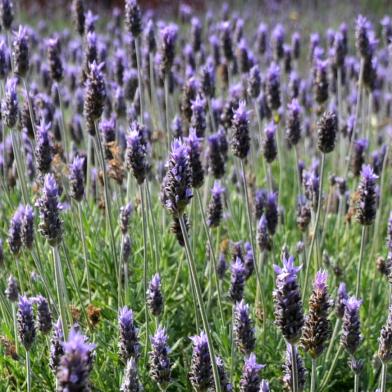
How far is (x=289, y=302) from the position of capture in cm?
199

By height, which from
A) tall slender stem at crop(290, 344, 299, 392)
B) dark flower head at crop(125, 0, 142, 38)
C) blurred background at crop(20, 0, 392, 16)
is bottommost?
blurred background at crop(20, 0, 392, 16)

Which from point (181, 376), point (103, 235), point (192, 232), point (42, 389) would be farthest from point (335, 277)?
point (42, 389)

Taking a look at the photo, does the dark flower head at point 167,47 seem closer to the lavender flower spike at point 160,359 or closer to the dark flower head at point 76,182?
the dark flower head at point 76,182

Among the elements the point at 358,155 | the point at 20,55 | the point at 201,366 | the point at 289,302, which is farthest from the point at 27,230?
the point at 358,155

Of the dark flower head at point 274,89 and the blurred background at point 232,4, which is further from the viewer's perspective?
the blurred background at point 232,4

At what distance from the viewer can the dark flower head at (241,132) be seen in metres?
2.89

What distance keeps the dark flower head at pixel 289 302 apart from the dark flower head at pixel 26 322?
811 mm

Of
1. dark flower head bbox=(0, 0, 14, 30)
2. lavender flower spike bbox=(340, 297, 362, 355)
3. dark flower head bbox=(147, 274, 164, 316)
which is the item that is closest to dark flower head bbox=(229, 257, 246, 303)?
dark flower head bbox=(147, 274, 164, 316)

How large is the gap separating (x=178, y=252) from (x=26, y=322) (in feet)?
5.60

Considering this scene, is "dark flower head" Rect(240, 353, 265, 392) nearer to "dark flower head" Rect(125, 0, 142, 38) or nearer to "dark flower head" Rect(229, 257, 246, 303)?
"dark flower head" Rect(229, 257, 246, 303)

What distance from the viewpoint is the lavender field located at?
228cm

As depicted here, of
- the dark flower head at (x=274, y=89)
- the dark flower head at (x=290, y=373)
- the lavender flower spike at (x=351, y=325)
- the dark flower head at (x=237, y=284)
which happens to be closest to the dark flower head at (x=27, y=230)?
the dark flower head at (x=237, y=284)

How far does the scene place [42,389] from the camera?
2.94 m

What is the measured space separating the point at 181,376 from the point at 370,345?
96cm
